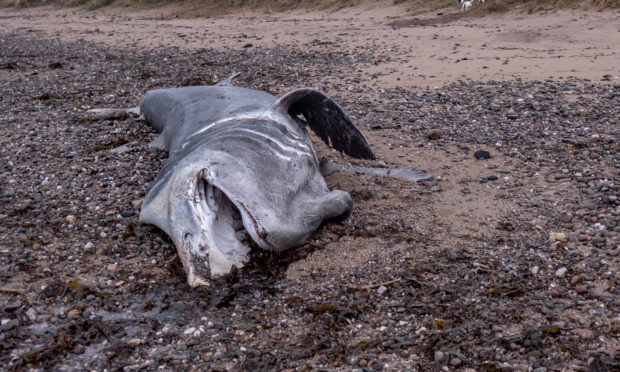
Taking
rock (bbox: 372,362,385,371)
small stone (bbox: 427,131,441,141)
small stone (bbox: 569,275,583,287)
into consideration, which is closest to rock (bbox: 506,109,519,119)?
small stone (bbox: 427,131,441,141)

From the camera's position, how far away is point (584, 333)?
2807 millimetres

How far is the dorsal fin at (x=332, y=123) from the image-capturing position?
192 inches

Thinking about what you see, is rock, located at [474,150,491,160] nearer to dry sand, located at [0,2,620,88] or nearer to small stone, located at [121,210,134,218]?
dry sand, located at [0,2,620,88]

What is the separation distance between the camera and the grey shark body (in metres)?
3.40

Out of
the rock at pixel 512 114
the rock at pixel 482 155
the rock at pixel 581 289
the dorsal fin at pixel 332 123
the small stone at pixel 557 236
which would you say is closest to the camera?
the rock at pixel 581 289

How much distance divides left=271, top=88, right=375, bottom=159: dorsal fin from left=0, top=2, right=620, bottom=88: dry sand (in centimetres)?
236

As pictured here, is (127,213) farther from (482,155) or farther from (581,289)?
(581,289)

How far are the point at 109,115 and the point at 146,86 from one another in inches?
56.3

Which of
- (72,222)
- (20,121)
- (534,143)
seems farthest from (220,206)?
(20,121)

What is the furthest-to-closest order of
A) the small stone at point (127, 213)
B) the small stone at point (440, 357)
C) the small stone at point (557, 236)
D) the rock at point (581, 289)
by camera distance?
1. the small stone at point (127, 213)
2. the small stone at point (557, 236)
3. the rock at point (581, 289)
4. the small stone at point (440, 357)

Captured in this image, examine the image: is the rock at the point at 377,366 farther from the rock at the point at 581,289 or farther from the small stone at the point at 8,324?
the small stone at the point at 8,324

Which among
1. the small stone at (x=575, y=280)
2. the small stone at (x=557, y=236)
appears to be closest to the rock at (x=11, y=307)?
the small stone at (x=575, y=280)

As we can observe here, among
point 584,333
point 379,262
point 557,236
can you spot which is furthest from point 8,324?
point 557,236

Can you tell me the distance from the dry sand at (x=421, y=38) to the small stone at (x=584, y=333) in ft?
15.1
